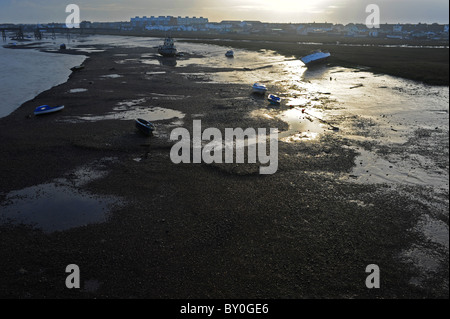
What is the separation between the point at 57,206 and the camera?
14961 mm

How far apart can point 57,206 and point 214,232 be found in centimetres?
857

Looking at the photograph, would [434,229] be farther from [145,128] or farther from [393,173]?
[145,128]

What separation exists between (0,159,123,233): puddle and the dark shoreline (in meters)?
0.58

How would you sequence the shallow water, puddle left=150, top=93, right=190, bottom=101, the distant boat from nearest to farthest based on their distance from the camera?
1. puddle left=150, top=93, right=190, bottom=101
2. the shallow water
3. the distant boat

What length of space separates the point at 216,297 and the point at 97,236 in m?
6.17

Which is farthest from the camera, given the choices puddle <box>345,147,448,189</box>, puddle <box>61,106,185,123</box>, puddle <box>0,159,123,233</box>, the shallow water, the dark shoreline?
the shallow water

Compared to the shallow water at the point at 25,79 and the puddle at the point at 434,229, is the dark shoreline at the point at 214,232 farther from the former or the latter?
the shallow water at the point at 25,79

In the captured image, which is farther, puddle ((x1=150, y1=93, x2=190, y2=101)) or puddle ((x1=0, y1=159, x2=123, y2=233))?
puddle ((x1=150, y1=93, x2=190, y2=101))

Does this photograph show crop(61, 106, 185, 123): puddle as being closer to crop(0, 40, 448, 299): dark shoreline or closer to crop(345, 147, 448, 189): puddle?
Answer: crop(0, 40, 448, 299): dark shoreline

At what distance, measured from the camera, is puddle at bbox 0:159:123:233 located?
13695 millimetres

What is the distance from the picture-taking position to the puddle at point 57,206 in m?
13.7

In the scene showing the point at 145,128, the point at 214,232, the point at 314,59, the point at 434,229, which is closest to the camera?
the point at 214,232

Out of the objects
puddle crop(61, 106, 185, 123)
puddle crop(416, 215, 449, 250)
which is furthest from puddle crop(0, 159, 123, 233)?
puddle crop(416, 215, 449, 250)

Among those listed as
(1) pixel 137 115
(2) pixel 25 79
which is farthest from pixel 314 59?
(2) pixel 25 79
